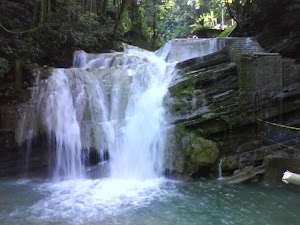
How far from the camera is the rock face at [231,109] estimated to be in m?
8.15

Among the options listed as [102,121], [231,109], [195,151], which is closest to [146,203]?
[195,151]

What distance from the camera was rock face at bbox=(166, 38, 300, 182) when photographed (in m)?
8.15

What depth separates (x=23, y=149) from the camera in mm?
8906

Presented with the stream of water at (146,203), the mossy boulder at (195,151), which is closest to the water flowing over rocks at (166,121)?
the mossy boulder at (195,151)

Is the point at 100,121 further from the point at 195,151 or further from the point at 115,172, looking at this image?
the point at 195,151

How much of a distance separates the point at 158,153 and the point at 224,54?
426 centimetres

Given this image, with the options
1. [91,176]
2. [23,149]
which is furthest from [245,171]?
[23,149]

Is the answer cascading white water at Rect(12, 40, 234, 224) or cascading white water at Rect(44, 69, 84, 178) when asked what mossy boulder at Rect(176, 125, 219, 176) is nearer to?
cascading white water at Rect(12, 40, 234, 224)

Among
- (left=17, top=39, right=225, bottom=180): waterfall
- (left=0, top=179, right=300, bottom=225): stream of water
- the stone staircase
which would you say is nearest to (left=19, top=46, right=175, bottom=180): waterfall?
(left=17, top=39, right=225, bottom=180): waterfall

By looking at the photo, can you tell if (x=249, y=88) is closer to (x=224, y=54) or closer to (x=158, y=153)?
(x=224, y=54)

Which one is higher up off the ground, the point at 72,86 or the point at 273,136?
the point at 72,86

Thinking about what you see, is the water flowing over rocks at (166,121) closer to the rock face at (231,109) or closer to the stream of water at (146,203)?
the rock face at (231,109)

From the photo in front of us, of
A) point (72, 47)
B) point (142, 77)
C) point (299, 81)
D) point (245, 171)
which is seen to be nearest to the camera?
point (245, 171)

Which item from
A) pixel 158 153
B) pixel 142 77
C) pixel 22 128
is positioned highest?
pixel 142 77
